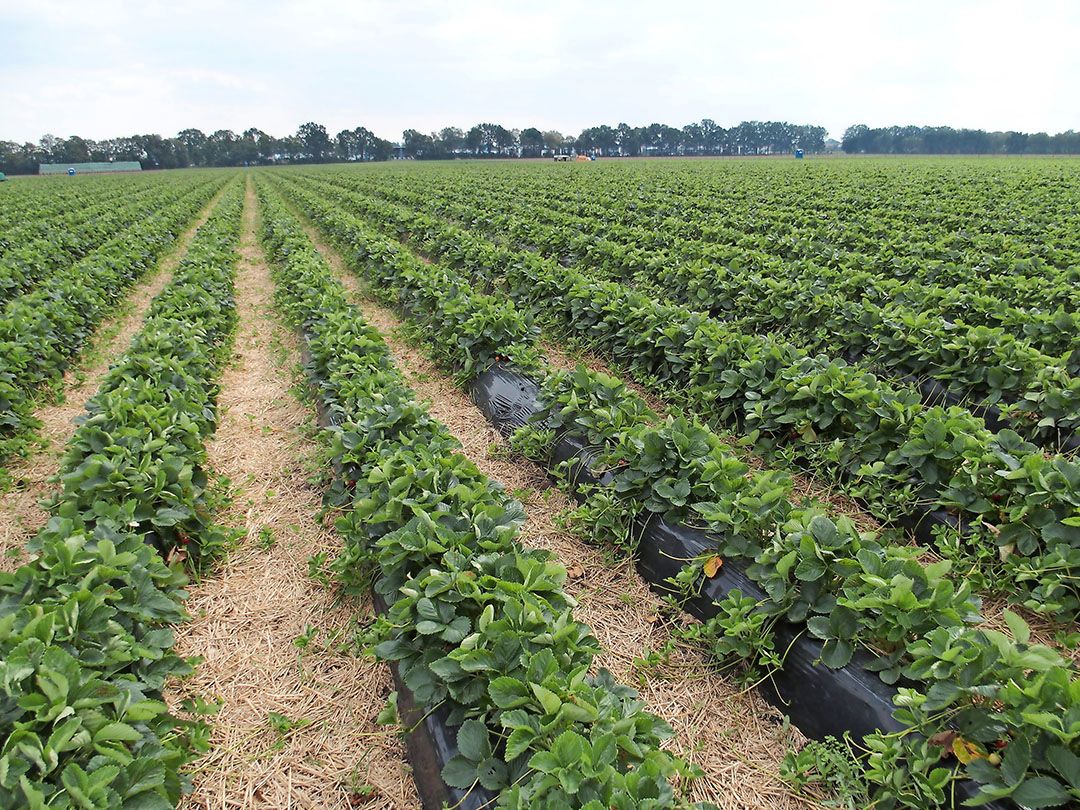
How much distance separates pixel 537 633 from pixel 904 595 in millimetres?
1511

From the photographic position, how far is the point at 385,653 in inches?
102

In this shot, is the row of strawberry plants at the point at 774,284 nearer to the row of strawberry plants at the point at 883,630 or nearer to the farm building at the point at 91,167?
the row of strawberry plants at the point at 883,630

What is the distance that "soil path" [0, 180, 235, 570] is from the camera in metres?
4.27

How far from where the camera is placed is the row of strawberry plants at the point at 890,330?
4688mm

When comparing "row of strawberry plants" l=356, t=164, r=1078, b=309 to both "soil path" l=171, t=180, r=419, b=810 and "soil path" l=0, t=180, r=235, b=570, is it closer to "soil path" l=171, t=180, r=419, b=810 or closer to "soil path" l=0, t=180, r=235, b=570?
"soil path" l=171, t=180, r=419, b=810

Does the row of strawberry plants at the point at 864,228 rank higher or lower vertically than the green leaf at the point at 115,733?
higher

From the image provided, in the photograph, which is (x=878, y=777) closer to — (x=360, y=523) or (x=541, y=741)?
(x=541, y=741)

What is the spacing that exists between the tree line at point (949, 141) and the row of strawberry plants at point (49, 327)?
98576 millimetres

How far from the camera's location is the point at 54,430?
589 cm

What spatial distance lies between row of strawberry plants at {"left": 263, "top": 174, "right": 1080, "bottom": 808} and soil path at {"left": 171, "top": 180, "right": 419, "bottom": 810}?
66.6 inches

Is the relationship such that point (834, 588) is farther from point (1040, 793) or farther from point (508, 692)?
point (508, 692)

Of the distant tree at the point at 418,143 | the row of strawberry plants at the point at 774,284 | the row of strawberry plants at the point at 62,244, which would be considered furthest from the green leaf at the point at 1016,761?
the distant tree at the point at 418,143

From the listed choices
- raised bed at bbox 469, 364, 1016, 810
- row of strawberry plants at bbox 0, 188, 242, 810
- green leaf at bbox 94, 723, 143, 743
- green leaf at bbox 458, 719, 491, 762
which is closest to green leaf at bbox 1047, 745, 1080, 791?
raised bed at bbox 469, 364, 1016, 810

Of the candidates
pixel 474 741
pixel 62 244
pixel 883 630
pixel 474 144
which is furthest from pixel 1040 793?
pixel 474 144
